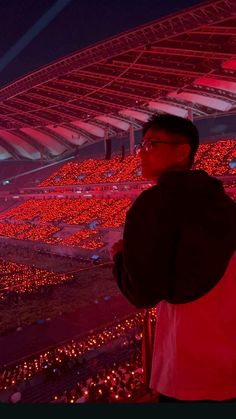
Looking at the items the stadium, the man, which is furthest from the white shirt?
the stadium

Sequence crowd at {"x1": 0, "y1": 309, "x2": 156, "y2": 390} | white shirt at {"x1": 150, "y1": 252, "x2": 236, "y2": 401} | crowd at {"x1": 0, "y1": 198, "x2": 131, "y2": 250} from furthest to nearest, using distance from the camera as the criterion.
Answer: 1. crowd at {"x1": 0, "y1": 198, "x2": 131, "y2": 250}
2. crowd at {"x1": 0, "y1": 309, "x2": 156, "y2": 390}
3. white shirt at {"x1": 150, "y1": 252, "x2": 236, "y2": 401}

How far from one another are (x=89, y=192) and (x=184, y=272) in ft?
127

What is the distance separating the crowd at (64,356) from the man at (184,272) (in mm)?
5836

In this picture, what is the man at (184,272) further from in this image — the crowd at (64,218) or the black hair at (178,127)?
the crowd at (64,218)

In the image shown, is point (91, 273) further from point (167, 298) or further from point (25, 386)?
point (167, 298)

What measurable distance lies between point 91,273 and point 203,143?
23.1 meters

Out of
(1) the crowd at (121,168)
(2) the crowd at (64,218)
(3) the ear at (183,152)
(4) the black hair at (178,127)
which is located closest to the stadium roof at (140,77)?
(1) the crowd at (121,168)

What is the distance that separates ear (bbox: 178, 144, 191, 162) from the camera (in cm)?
166

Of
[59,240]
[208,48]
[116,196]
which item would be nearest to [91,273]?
[59,240]

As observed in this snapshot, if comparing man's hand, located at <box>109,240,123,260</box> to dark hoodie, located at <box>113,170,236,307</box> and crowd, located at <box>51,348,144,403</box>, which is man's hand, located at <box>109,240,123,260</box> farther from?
crowd, located at <box>51,348,144,403</box>

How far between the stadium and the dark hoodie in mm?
1279

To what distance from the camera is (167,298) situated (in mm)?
1465

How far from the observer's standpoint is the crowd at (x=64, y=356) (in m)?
8.07

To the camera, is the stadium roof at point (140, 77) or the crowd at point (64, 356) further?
the stadium roof at point (140, 77)
